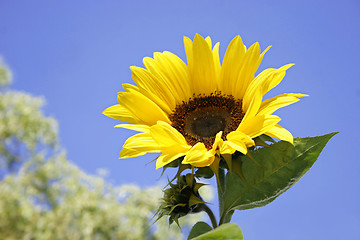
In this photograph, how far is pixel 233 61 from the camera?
3.13 ft

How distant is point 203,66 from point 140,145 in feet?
0.90

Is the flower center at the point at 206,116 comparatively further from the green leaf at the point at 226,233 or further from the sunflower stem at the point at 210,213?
the green leaf at the point at 226,233

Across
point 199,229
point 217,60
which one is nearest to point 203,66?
point 217,60

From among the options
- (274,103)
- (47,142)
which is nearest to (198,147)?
(274,103)

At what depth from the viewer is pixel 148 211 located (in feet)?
34.3

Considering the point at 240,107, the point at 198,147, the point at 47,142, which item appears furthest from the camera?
the point at 47,142

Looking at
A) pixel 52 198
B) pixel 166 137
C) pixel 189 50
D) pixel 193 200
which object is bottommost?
pixel 193 200

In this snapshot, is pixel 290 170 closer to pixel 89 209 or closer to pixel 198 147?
pixel 198 147

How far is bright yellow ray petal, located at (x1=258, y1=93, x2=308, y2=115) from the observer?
2.80 ft

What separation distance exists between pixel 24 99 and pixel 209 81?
11443 mm

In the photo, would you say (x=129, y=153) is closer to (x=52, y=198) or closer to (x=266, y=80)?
(x=266, y=80)

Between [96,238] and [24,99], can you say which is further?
[24,99]

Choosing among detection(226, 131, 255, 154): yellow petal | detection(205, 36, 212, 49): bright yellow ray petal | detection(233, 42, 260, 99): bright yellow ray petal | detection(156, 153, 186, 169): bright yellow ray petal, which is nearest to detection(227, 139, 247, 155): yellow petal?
detection(226, 131, 255, 154): yellow petal

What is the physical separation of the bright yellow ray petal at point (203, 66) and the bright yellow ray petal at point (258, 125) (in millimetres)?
229
